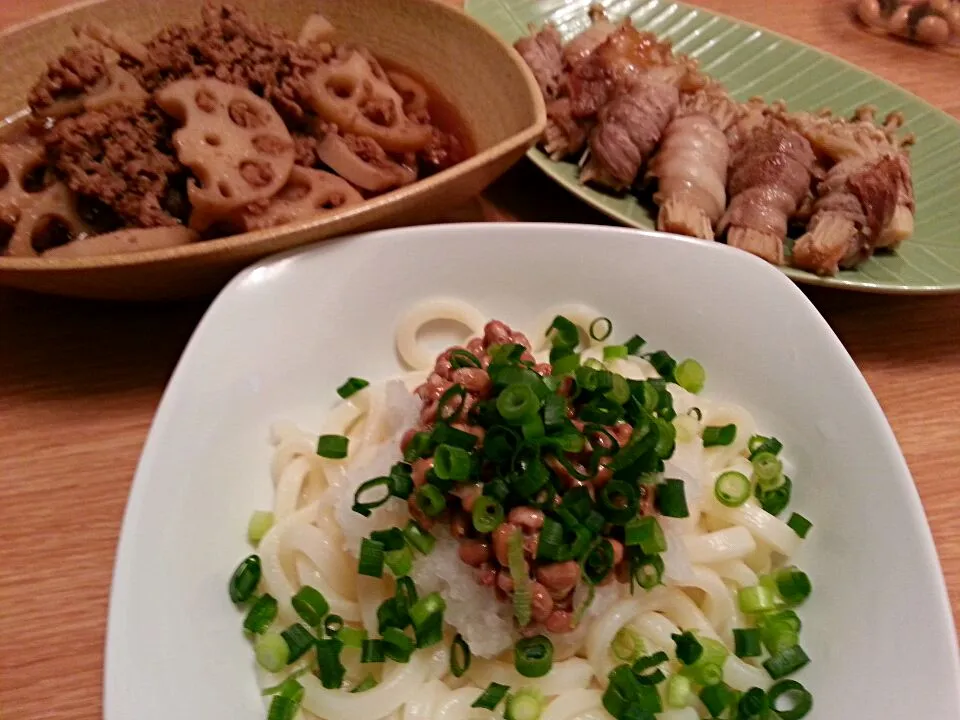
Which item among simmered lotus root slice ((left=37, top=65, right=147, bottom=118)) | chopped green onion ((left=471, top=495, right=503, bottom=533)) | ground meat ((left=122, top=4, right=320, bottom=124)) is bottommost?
chopped green onion ((left=471, top=495, right=503, bottom=533))

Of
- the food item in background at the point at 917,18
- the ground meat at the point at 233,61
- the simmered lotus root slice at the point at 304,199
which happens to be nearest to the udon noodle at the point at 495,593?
the simmered lotus root slice at the point at 304,199

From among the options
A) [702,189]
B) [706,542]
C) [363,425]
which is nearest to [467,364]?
[363,425]

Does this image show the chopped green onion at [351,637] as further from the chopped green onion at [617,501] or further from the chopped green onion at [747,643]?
the chopped green onion at [747,643]

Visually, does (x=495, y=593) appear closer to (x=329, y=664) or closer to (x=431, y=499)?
(x=431, y=499)

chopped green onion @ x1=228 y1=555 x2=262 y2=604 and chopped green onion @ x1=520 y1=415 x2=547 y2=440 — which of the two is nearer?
chopped green onion @ x1=520 y1=415 x2=547 y2=440

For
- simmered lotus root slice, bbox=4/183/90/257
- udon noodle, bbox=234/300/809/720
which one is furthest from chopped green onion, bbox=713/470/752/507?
simmered lotus root slice, bbox=4/183/90/257

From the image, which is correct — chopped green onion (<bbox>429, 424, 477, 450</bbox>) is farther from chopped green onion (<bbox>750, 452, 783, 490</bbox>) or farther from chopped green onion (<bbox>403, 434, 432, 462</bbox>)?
chopped green onion (<bbox>750, 452, 783, 490</bbox>)
